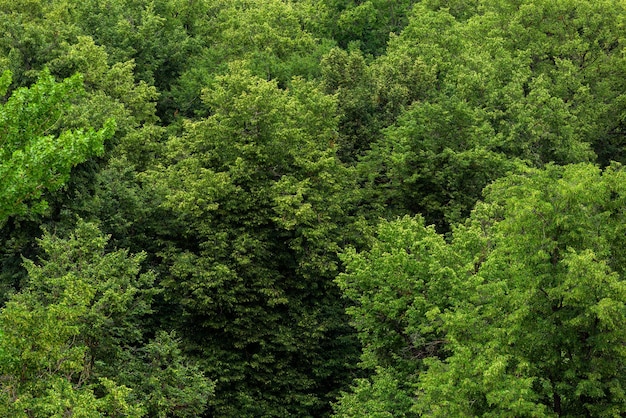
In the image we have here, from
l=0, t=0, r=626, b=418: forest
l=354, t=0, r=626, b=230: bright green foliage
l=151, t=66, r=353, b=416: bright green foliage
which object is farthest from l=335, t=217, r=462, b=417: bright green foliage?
l=354, t=0, r=626, b=230: bright green foliage

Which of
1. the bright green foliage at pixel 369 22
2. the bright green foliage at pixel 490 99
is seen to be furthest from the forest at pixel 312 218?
the bright green foliage at pixel 369 22

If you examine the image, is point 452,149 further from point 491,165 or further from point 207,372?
point 207,372

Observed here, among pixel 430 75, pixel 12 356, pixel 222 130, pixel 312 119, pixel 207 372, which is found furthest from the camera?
pixel 430 75

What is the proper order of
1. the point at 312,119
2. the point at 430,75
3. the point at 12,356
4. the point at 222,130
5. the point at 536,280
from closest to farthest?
the point at 12,356 → the point at 536,280 → the point at 222,130 → the point at 312,119 → the point at 430,75

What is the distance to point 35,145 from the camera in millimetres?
12094

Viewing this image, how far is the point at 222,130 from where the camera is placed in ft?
112

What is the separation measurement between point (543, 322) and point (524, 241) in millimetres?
1872

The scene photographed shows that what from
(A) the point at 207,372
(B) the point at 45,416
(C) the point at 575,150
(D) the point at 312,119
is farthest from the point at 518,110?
(B) the point at 45,416

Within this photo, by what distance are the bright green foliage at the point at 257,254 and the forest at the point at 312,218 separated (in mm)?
130

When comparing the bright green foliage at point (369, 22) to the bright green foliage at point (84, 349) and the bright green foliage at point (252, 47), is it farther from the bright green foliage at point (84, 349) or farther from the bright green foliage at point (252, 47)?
the bright green foliage at point (84, 349)

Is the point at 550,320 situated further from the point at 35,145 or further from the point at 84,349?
the point at 35,145

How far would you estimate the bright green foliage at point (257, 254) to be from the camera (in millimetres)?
32000

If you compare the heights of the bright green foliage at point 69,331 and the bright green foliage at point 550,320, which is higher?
the bright green foliage at point 550,320

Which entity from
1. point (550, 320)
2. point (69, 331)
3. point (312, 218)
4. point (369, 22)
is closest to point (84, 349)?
point (69, 331)
